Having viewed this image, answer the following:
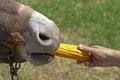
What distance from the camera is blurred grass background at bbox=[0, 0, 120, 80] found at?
16.9 feet

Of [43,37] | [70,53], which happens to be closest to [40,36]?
[43,37]

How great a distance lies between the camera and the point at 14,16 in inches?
113

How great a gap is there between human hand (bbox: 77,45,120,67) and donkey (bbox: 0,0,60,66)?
15.3 inches

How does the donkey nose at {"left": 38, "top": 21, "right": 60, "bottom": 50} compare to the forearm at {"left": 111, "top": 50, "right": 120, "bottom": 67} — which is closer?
the donkey nose at {"left": 38, "top": 21, "right": 60, "bottom": 50}

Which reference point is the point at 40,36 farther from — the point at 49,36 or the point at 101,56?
the point at 101,56

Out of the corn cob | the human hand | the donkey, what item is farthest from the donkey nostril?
the human hand

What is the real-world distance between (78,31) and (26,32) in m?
3.07

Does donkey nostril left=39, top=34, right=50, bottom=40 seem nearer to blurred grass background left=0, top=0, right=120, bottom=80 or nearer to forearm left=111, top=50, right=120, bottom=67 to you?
forearm left=111, top=50, right=120, bottom=67

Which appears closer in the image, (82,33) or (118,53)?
(118,53)

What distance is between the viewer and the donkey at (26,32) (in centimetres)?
282

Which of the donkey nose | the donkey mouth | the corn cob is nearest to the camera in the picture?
the donkey nose

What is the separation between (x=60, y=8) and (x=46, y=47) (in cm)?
350

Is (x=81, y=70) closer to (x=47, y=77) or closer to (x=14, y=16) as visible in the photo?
(x=47, y=77)

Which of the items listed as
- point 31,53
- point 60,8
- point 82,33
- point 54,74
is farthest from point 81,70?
point 31,53
